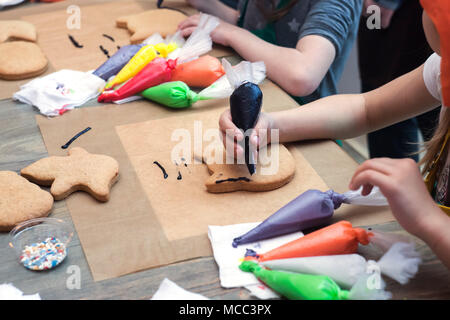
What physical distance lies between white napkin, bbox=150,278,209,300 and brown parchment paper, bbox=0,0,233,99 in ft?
2.74

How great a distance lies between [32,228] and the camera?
93 centimetres

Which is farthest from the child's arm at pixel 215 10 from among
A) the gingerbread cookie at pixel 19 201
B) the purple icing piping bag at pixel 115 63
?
the gingerbread cookie at pixel 19 201

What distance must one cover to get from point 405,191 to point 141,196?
49 cm

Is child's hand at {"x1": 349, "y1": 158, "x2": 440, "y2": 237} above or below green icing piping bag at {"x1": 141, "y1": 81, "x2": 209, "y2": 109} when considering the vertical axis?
above

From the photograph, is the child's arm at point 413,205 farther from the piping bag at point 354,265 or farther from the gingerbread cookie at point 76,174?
the gingerbread cookie at point 76,174

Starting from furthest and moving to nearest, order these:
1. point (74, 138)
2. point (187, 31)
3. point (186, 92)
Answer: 1. point (187, 31)
2. point (186, 92)
3. point (74, 138)

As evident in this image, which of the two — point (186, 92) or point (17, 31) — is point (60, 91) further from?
point (17, 31)

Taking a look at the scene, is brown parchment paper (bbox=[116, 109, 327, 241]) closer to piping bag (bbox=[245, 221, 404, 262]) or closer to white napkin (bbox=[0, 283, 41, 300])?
piping bag (bbox=[245, 221, 404, 262])

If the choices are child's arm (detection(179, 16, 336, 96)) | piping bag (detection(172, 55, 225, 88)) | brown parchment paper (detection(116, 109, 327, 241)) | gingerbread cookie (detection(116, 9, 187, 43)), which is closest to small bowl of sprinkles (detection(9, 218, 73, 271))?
brown parchment paper (detection(116, 109, 327, 241))

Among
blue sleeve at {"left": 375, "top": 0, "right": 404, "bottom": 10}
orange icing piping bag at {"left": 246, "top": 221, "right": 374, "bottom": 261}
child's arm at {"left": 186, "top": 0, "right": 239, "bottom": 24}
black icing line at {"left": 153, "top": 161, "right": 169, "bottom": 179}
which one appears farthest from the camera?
blue sleeve at {"left": 375, "top": 0, "right": 404, "bottom": 10}

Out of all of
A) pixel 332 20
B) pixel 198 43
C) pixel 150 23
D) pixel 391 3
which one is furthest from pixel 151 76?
pixel 391 3

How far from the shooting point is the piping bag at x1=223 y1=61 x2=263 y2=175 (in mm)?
1049

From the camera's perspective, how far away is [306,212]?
2.97ft
